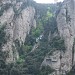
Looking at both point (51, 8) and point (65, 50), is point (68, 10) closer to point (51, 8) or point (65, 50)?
point (65, 50)

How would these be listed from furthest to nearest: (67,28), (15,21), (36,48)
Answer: (15,21), (36,48), (67,28)

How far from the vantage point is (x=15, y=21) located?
63625 mm

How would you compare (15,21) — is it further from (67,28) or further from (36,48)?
(67,28)

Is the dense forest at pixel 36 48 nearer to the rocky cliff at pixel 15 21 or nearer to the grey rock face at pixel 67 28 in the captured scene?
the rocky cliff at pixel 15 21

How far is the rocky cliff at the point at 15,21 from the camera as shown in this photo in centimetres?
5727

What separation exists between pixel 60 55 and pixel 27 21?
15.3 m

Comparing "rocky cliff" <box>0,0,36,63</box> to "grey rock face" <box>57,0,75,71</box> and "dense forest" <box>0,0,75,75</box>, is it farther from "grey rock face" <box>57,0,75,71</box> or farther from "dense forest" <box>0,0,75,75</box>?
"grey rock face" <box>57,0,75,71</box>

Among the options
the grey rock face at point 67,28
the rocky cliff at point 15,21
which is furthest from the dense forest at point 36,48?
the grey rock face at point 67,28

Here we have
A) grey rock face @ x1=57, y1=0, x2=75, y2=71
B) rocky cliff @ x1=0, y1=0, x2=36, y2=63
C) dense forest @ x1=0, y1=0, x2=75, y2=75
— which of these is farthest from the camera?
rocky cliff @ x1=0, y1=0, x2=36, y2=63

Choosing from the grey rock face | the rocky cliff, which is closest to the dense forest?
the rocky cliff

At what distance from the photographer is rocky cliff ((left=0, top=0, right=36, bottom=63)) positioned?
57.3 meters

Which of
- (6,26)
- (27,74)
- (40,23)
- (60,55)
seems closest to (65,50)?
(60,55)

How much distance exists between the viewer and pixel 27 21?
6712 cm

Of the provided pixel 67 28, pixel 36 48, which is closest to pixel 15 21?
pixel 36 48
